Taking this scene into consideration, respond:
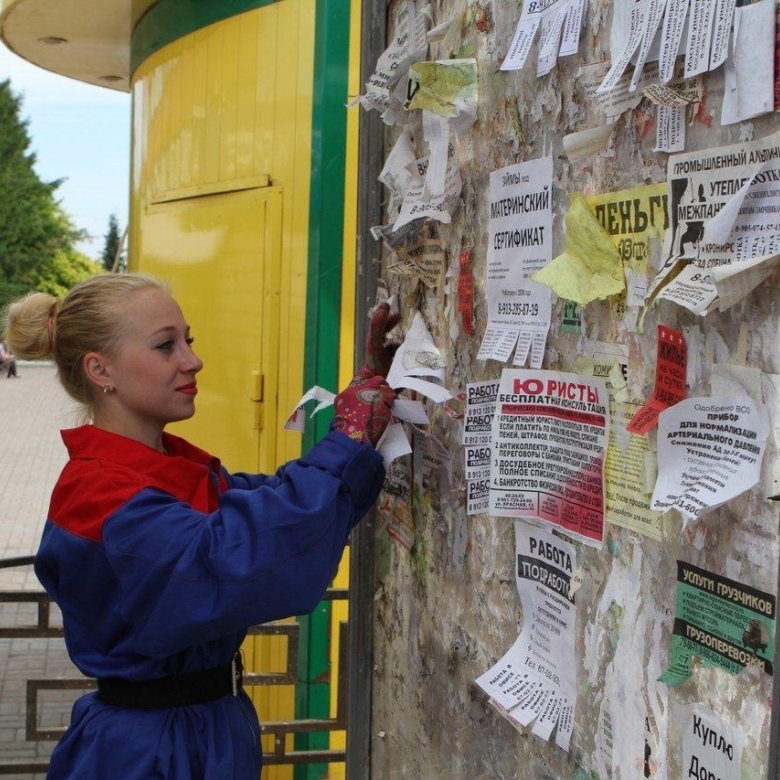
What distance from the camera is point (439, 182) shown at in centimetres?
196

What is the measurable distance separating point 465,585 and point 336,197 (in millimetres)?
1986

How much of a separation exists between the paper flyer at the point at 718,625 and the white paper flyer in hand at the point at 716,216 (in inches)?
11.9

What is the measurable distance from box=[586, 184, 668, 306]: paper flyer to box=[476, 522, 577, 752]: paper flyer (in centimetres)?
40

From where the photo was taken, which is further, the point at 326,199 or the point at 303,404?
the point at 326,199

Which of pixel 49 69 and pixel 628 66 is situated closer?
pixel 628 66

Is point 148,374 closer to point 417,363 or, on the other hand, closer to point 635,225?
point 417,363

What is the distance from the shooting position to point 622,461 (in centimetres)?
143

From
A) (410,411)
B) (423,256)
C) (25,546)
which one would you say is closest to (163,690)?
(410,411)

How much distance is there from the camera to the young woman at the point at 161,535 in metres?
1.83

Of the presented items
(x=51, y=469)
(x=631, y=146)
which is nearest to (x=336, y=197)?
(x=631, y=146)

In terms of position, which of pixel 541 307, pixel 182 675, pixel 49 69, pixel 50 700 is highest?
→ pixel 49 69

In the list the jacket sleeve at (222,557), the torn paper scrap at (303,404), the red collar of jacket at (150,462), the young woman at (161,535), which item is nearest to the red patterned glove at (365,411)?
the young woman at (161,535)

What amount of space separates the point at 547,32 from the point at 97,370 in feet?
3.64

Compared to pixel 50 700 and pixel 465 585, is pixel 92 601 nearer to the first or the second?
pixel 465 585
